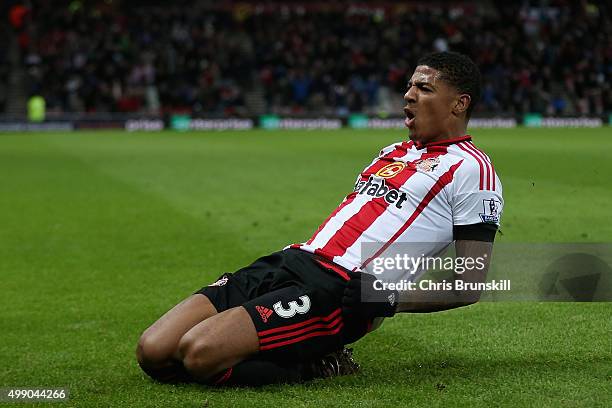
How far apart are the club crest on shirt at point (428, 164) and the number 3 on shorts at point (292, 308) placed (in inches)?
34.5

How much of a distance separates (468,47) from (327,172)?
2499 centimetres

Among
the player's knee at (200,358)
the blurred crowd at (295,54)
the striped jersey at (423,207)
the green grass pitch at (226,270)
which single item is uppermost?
the striped jersey at (423,207)

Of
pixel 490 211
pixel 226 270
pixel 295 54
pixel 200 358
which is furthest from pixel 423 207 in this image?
pixel 295 54

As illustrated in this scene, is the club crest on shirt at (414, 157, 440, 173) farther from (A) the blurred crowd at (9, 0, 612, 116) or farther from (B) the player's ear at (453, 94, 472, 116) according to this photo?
(A) the blurred crowd at (9, 0, 612, 116)

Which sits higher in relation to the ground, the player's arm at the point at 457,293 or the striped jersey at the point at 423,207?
the striped jersey at the point at 423,207

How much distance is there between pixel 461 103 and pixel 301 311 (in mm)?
1303

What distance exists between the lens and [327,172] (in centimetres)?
1777

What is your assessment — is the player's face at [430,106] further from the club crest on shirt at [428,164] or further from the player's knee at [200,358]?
the player's knee at [200,358]

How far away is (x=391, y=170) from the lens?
5.15 m

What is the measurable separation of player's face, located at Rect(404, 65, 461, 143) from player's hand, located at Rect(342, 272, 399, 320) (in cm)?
84

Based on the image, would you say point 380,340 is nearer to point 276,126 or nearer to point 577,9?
point 276,126

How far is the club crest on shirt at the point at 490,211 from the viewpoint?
189 inches

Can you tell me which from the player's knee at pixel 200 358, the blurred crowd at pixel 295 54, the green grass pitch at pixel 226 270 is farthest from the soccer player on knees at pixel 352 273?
the blurred crowd at pixel 295 54

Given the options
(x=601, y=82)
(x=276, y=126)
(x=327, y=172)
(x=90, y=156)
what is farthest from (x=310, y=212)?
(x=601, y=82)
